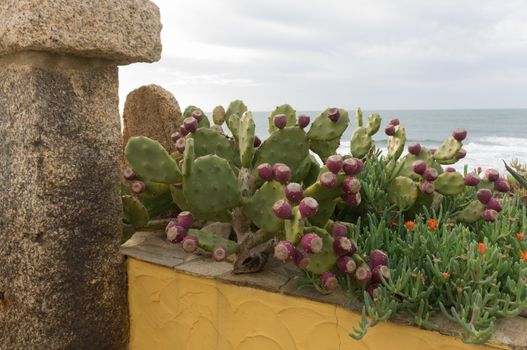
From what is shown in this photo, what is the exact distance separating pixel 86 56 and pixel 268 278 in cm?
118

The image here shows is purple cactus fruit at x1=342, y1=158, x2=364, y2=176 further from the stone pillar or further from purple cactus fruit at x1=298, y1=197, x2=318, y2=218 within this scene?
the stone pillar

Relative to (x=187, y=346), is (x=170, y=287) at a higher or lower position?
higher

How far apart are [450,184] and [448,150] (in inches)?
13.9

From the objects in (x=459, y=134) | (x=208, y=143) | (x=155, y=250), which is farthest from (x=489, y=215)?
(x=155, y=250)

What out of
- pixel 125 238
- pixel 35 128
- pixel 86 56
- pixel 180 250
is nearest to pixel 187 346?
pixel 180 250

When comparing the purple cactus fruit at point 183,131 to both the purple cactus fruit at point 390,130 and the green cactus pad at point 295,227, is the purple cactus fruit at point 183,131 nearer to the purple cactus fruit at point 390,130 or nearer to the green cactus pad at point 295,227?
the green cactus pad at point 295,227

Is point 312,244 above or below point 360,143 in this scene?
below

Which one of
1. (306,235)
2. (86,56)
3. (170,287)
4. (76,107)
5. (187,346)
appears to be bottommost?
(187,346)

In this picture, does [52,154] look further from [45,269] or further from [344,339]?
[344,339]

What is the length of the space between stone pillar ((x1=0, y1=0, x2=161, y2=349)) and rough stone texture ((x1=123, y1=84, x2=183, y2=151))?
67cm

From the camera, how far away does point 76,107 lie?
2.07m

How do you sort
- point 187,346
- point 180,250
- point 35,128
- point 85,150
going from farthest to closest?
point 180,250
point 187,346
point 85,150
point 35,128

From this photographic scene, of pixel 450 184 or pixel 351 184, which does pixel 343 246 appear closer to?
pixel 351 184

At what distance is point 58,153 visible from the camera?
2.02 metres
